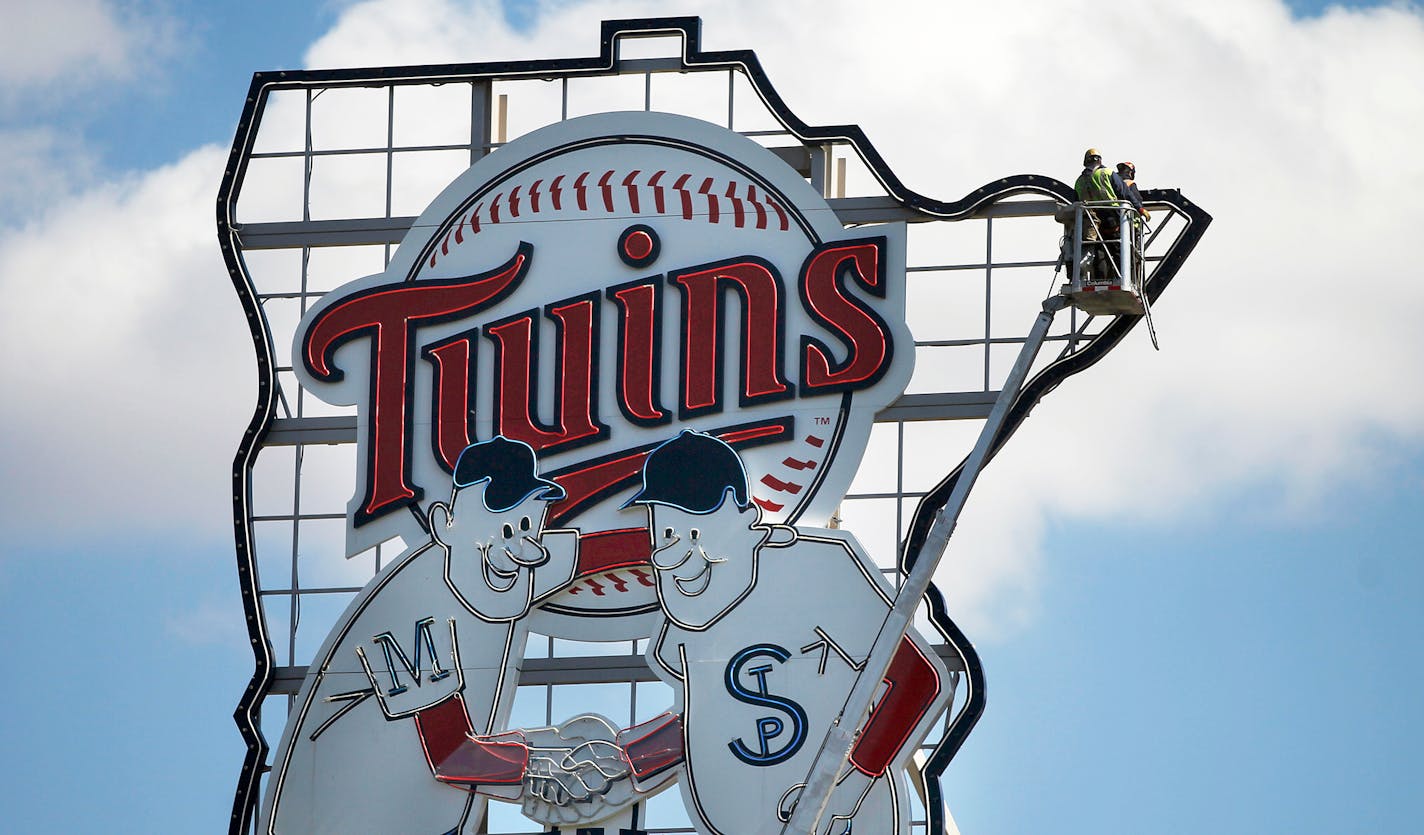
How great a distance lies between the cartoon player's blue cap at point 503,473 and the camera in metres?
29.3

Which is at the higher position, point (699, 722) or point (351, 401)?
point (351, 401)

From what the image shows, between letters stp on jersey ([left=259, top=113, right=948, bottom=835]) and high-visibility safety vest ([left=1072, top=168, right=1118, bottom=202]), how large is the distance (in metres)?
1.69

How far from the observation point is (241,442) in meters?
30.2

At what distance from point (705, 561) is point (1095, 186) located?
15.4 feet

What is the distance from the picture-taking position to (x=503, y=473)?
2950cm

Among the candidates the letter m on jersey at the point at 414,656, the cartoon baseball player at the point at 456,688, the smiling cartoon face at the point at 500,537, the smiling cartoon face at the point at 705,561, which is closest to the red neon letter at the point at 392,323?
the cartoon baseball player at the point at 456,688

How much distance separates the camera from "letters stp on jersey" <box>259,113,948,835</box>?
2830cm

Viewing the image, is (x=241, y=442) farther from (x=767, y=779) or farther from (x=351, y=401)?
A: (x=767, y=779)

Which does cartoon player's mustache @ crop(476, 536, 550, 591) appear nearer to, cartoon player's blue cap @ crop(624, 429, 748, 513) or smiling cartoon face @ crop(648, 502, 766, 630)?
cartoon player's blue cap @ crop(624, 429, 748, 513)

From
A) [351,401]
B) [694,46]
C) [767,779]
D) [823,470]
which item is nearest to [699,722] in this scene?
[767,779]

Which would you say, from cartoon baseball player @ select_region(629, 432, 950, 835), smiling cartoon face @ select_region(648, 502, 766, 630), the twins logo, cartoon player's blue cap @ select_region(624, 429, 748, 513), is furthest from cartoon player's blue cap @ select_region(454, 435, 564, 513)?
the twins logo

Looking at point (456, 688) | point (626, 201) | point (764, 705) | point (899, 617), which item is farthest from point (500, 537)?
point (899, 617)

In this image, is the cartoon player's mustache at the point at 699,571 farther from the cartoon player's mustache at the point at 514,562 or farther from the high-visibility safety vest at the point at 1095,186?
the high-visibility safety vest at the point at 1095,186

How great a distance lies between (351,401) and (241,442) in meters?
1.08
